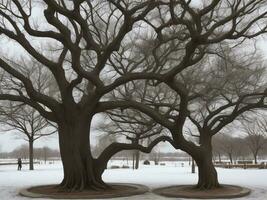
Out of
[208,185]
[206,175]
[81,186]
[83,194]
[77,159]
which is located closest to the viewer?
[83,194]

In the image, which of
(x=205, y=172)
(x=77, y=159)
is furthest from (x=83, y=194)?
(x=205, y=172)

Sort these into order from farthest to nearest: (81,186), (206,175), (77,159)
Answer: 1. (206,175)
2. (77,159)
3. (81,186)

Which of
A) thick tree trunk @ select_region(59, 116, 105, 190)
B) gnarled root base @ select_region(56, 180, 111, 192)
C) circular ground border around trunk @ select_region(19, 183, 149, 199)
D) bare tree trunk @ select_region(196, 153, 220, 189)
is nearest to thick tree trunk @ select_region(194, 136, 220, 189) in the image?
bare tree trunk @ select_region(196, 153, 220, 189)

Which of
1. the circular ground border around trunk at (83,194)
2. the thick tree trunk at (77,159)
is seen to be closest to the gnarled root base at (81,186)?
the thick tree trunk at (77,159)

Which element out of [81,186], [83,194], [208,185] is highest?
[81,186]

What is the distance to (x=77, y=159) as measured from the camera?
69.8ft

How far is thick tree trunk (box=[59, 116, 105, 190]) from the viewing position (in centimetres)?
2112

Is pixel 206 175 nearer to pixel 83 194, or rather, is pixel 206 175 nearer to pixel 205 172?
pixel 205 172

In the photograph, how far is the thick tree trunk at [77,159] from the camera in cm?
2112

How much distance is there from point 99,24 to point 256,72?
8.86 meters

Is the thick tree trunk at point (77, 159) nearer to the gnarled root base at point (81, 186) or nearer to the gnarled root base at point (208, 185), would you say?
the gnarled root base at point (81, 186)

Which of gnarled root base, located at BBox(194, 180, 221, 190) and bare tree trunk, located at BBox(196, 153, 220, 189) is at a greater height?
bare tree trunk, located at BBox(196, 153, 220, 189)

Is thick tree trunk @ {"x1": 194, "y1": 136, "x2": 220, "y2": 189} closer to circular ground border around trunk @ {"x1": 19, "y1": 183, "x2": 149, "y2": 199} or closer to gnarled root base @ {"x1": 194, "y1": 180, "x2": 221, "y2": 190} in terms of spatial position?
gnarled root base @ {"x1": 194, "y1": 180, "x2": 221, "y2": 190}

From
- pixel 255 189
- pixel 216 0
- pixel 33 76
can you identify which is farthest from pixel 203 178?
pixel 33 76
